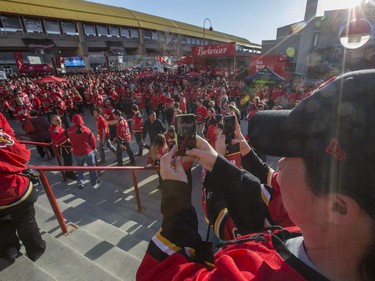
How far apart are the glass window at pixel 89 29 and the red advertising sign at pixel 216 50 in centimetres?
2283

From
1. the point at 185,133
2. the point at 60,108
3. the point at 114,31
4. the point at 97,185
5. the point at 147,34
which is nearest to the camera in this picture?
the point at 185,133

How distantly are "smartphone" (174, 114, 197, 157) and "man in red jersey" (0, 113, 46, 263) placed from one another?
208 centimetres

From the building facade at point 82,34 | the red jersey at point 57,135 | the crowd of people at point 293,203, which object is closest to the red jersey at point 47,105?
the red jersey at point 57,135

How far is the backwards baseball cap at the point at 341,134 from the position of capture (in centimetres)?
57

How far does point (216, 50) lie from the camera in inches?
933

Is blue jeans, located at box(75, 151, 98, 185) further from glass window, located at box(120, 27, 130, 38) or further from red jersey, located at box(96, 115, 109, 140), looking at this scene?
glass window, located at box(120, 27, 130, 38)

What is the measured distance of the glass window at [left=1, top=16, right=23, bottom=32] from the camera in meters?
28.0

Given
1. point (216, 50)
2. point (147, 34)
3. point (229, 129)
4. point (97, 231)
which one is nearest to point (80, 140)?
point (97, 231)

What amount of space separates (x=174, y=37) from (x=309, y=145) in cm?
5643

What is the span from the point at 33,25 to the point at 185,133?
1587 inches

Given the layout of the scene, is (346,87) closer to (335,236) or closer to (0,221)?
(335,236)

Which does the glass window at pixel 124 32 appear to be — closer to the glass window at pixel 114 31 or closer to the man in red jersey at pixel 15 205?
the glass window at pixel 114 31

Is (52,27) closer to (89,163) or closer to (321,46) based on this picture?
(89,163)

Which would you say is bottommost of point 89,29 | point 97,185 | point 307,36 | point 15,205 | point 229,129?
point 97,185
